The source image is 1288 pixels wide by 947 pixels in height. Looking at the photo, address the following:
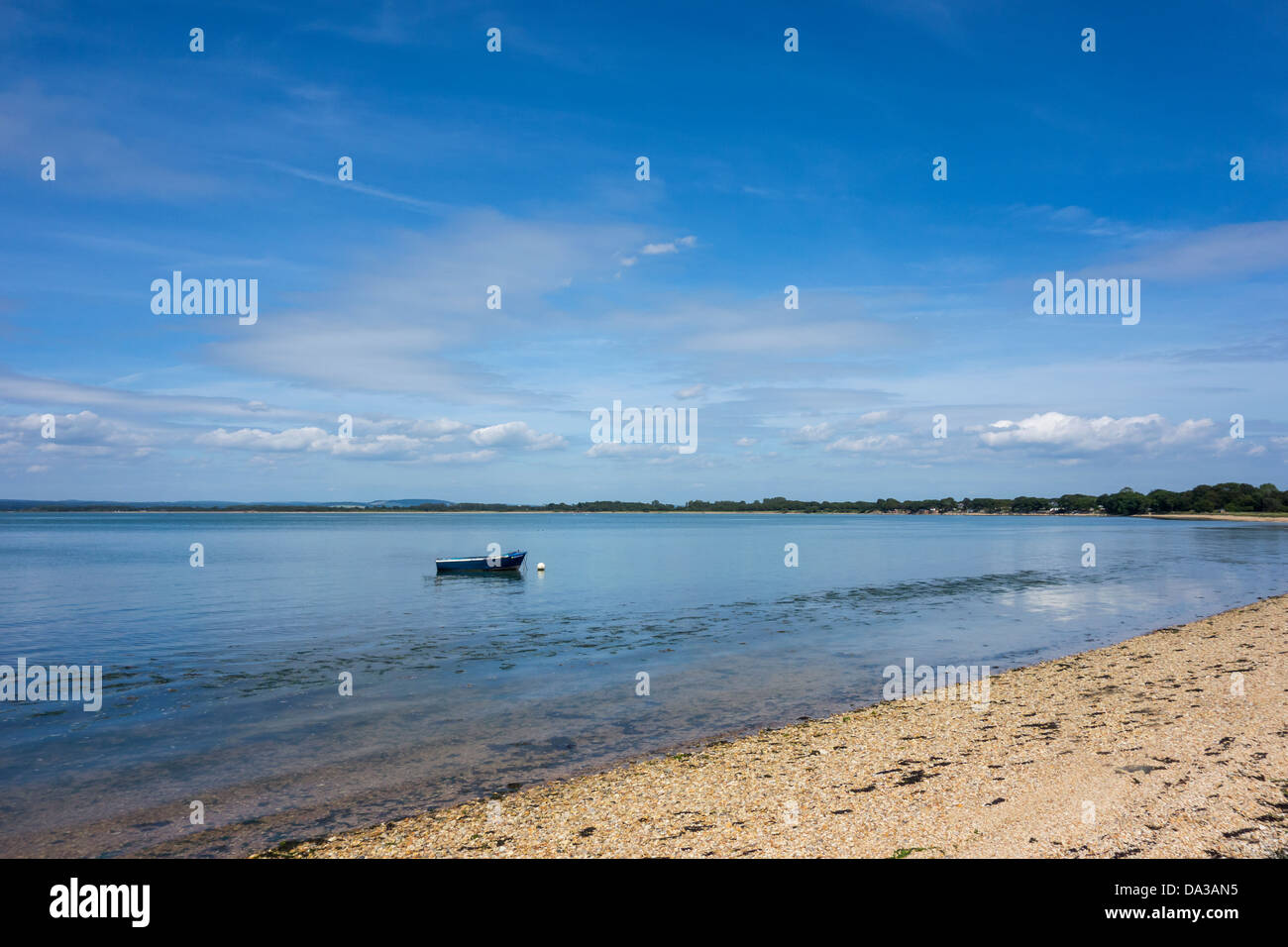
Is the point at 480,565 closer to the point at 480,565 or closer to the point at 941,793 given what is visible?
the point at 480,565

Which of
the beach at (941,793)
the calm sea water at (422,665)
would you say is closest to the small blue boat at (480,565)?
the calm sea water at (422,665)

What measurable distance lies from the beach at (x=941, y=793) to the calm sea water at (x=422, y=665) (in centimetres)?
184

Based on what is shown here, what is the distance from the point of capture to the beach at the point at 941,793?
8.76 meters

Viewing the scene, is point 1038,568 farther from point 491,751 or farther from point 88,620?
point 88,620

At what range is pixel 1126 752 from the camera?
39.3 feet

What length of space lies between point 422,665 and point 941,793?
59.5 ft

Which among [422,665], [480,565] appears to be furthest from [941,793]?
[480,565]

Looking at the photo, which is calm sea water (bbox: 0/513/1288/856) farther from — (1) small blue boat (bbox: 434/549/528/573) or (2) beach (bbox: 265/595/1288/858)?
(2) beach (bbox: 265/595/1288/858)

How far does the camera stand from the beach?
8.76 m

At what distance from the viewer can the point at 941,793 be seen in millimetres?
10703

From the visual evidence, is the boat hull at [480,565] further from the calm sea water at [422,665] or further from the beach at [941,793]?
the beach at [941,793]

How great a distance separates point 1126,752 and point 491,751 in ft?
38.2
